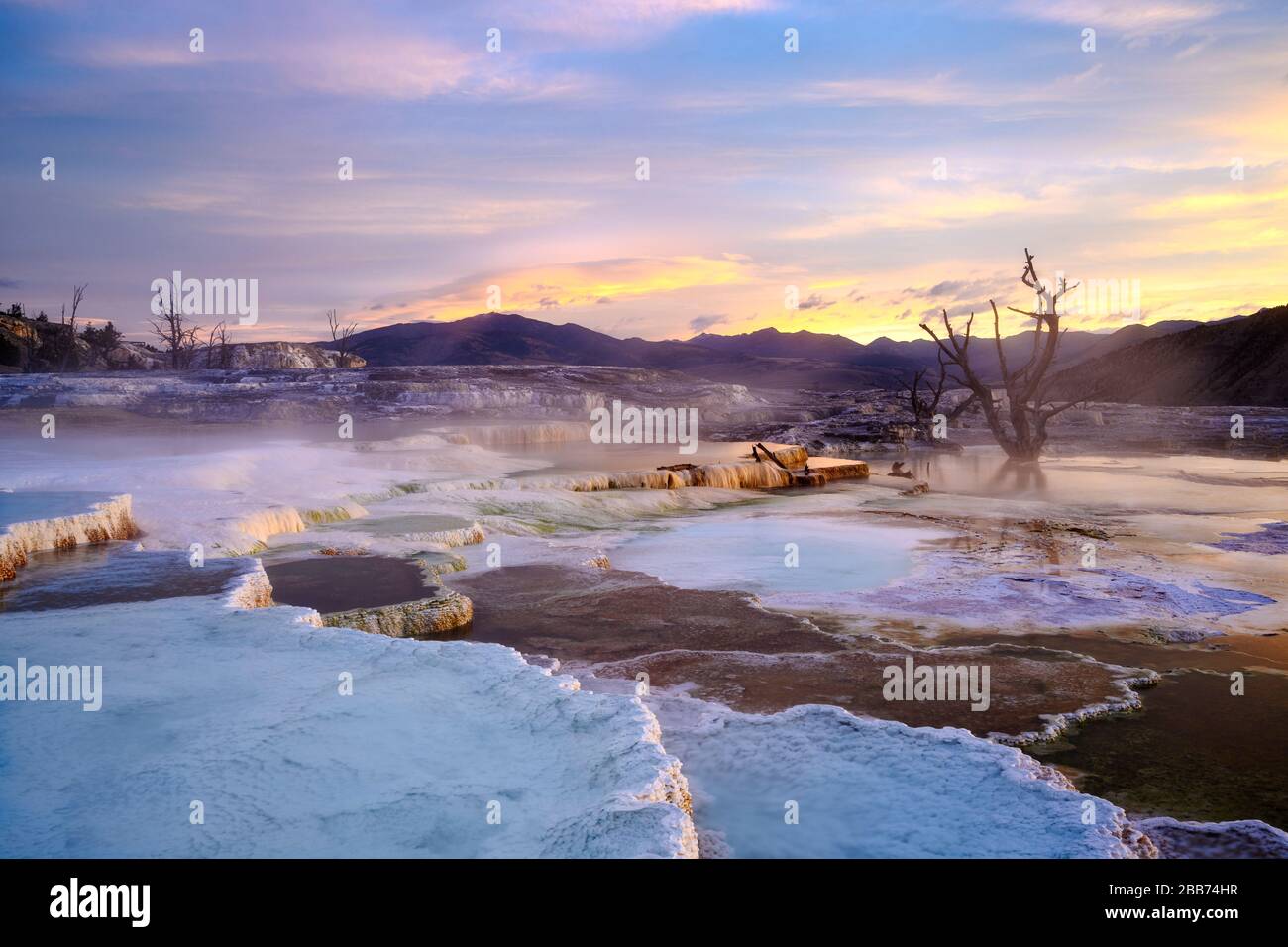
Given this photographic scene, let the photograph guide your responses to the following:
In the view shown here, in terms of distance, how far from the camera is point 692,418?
40.8 metres

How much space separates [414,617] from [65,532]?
3.08 m

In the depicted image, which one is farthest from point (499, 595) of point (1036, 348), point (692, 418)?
point (692, 418)

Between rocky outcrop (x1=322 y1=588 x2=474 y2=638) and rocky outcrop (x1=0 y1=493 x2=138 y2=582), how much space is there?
2311 millimetres

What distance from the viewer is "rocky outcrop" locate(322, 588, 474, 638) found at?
570cm

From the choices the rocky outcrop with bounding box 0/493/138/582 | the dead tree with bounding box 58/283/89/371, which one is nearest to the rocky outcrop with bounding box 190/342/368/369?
the dead tree with bounding box 58/283/89/371
